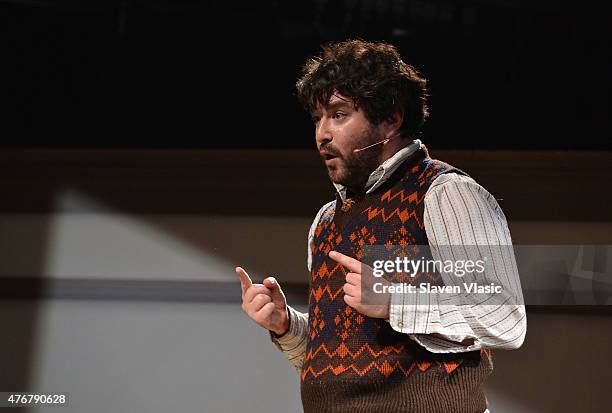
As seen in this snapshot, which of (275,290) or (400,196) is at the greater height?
(400,196)

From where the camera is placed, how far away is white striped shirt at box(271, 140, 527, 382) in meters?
0.91

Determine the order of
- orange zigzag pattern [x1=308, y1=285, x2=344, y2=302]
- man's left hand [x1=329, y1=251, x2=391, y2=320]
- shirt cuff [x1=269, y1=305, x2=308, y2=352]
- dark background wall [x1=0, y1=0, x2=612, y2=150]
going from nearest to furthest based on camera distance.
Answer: man's left hand [x1=329, y1=251, x2=391, y2=320]
orange zigzag pattern [x1=308, y1=285, x2=344, y2=302]
shirt cuff [x1=269, y1=305, x2=308, y2=352]
dark background wall [x1=0, y1=0, x2=612, y2=150]

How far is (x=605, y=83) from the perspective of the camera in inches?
62.2

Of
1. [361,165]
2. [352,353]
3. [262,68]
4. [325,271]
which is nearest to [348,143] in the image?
[361,165]

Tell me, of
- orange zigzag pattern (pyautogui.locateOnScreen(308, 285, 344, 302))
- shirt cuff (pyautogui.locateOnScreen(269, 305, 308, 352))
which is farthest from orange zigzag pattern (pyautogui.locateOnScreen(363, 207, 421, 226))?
shirt cuff (pyautogui.locateOnScreen(269, 305, 308, 352))

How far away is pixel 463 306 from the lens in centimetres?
93

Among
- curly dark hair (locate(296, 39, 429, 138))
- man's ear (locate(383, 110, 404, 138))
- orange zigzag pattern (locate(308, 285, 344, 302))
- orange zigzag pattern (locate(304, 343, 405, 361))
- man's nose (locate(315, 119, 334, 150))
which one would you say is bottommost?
orange zigzag pattern (locate(304, 343, 405, 361))

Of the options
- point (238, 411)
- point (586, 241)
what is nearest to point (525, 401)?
point (586, 241)

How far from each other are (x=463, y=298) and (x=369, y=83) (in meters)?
0.32

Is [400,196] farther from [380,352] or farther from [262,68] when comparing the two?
[262,68]

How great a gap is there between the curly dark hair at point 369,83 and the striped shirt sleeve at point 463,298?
145mm

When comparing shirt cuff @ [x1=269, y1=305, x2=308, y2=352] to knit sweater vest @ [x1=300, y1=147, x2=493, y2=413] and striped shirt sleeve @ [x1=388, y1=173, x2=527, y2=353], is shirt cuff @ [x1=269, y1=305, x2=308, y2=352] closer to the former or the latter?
knit sweater vest @ [x1=300, y1=147, x2=493, y2=413]

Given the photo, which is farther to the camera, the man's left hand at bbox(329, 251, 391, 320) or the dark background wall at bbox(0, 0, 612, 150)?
the dark background wall at bbox(0, 0, 612, 150)

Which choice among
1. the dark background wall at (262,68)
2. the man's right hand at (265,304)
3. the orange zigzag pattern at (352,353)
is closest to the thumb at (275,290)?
the man's right hand at (265,304)
